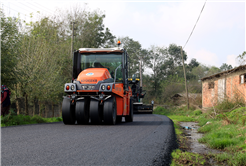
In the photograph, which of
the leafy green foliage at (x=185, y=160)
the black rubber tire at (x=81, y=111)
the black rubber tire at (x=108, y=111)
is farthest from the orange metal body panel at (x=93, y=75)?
the leafy green foliage at (x=185, y=160)

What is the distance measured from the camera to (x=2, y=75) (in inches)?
451

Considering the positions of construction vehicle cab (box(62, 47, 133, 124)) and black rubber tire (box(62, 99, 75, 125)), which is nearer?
construction vehicle cab (box(62, 47, 133, 124))

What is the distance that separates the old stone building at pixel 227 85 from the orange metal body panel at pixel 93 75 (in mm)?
7211

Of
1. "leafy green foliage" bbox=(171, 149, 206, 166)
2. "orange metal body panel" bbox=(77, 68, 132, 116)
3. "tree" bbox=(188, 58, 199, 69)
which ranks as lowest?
"leafy green foliage" bbox=(171, 149, 206, 166)

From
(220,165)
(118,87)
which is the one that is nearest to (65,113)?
(118,87)

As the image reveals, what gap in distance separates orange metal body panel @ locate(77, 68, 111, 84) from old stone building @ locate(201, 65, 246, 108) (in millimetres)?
7211

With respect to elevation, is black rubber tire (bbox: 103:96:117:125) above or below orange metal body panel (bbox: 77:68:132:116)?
below

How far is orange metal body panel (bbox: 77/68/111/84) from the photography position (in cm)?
930

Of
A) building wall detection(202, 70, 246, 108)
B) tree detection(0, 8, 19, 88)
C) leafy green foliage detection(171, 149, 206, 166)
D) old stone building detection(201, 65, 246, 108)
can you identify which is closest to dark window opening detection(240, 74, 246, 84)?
old stone building detection(201, 65, 246, 108)

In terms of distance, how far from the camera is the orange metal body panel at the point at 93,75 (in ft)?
30.5

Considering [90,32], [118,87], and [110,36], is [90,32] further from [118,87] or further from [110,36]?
[118,87]

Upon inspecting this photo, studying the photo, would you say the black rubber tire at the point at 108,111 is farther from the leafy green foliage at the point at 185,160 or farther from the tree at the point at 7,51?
the tree at the point at 7,51

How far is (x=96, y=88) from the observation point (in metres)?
9.08

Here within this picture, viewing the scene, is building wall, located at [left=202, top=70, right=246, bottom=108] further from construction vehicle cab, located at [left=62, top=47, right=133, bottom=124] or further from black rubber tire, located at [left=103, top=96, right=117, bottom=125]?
black rubber tire, located at [left=103, top=96, right=117, bottom=125]
